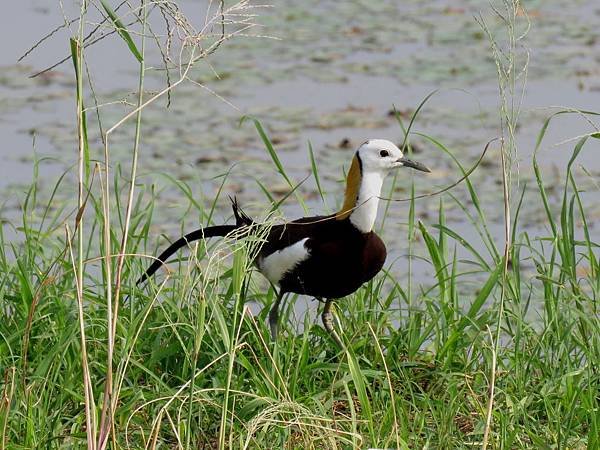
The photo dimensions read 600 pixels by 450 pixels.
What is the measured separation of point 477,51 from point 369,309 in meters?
5.29

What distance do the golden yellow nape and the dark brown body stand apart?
0.08 feet

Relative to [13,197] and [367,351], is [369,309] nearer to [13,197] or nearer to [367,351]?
[367,351]

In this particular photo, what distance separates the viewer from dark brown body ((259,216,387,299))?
340 cm

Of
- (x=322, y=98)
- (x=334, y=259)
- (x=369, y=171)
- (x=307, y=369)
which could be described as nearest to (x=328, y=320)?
(x=334, y=259)

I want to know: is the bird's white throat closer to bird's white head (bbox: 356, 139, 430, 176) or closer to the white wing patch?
bird's white head (bbox: 356, 139, 430, 176)

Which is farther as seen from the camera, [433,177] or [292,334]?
[433,177]

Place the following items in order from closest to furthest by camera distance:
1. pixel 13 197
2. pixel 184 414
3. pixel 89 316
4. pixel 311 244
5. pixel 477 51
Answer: pixel 184 414 → pixel 89 316 → pixel 311 244 → pixel 13 197 → pixel 477 51

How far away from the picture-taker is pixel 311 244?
3490 millimetres

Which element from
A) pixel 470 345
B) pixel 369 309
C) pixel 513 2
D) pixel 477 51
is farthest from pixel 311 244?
pixel 477 51

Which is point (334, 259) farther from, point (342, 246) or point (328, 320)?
point (328, 320)

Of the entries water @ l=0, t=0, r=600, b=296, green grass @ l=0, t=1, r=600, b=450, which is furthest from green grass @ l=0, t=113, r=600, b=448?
water @ l=0, t=0, r=600, b=296

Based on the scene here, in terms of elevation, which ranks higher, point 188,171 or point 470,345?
point 470,345

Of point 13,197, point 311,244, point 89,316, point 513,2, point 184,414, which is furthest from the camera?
point 13,197

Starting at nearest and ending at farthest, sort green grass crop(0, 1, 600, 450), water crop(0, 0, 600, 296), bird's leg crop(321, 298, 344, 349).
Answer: green grass crop(0, 1, 600, 450) → bird's leg crop(321, 298, 344, 349) → water crop(0, 0, 600, 296)
